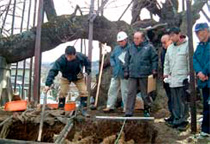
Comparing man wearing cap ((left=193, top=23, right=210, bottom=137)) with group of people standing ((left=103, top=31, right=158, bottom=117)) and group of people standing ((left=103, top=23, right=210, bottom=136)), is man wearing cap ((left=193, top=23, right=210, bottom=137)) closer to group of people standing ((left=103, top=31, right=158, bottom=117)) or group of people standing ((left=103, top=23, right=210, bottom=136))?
group of people standing ((left=103, top=23, right=210, bottom=136))

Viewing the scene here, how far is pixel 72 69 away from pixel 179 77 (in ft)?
7.36

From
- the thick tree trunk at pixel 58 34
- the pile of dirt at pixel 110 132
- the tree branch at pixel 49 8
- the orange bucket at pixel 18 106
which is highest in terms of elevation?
the tree branch at pixel 49 8

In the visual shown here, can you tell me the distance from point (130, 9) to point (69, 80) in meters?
4.14

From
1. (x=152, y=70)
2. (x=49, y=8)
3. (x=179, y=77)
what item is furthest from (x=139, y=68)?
(x=49, y=8)

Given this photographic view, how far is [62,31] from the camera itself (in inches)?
319

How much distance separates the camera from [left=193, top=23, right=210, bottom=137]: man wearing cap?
369 centimetres

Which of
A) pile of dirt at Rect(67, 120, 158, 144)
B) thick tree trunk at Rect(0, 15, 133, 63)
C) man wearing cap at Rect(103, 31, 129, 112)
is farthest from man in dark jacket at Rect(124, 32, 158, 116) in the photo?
thick tree trunk at Rect(0, 15, 133, 63)

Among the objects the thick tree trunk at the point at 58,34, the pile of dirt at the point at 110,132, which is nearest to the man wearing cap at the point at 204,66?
the pile of dirt at the point at 110,132

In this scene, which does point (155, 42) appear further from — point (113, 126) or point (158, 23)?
point (113, 126)

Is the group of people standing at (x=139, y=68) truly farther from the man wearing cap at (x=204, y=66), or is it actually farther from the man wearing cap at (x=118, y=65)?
the man wearing cap at (x=204, y=66)

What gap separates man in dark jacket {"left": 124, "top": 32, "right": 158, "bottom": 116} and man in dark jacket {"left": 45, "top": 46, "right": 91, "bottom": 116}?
94 centimetres

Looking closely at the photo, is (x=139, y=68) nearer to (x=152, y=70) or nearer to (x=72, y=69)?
(x=152, y=70)

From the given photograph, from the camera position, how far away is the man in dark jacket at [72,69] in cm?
534

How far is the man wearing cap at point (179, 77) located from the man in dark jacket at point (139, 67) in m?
0.53
